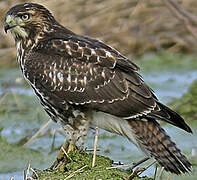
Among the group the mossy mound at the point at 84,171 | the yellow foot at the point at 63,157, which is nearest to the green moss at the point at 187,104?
the yellow foot at the point at 63,157

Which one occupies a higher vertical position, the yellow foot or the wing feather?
the wing feather

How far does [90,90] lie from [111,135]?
213 centimetres

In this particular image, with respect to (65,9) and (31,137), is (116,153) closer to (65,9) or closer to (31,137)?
(31,137)

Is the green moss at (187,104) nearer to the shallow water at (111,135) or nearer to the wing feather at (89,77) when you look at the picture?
the shallow water at (111,135)

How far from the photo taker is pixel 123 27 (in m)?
11.3

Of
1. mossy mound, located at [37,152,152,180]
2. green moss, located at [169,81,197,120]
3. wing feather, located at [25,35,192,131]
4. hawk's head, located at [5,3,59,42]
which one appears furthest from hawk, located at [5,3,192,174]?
green moss, located at [169,81,197,120]

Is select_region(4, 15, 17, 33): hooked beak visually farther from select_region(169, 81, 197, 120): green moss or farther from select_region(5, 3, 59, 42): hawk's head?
select_region(169, 81, 197, 120): green moss

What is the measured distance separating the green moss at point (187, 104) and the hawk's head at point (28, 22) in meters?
2.51

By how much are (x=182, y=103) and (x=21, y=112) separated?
6.81 feet

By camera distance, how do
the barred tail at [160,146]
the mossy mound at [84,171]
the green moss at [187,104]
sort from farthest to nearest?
1. the green moss at [187,104]
2. the barred tail at [160,146]
3. the mossy mound at [84,171]

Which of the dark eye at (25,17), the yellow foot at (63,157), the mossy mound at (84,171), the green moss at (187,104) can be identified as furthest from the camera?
the green moss at (187,104)

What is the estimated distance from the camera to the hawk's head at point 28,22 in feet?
22.5

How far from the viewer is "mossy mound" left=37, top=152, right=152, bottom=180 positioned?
538 centimetres

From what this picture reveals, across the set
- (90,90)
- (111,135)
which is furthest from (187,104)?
(90,90)
